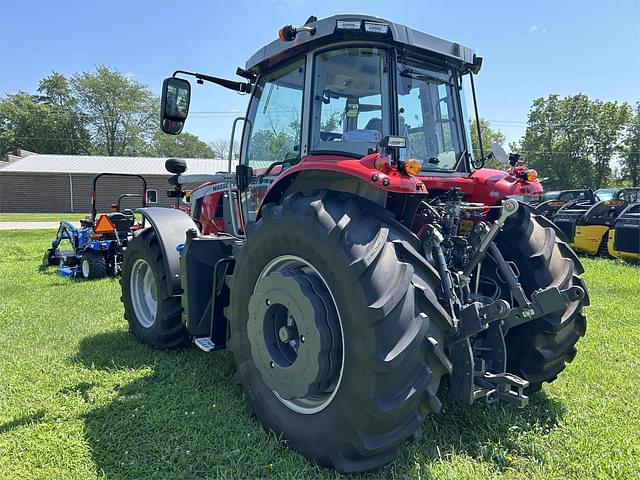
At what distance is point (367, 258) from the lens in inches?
86.8

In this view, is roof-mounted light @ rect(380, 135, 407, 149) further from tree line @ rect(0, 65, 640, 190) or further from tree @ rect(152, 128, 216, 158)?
tree @ rect(152, 128, 216, 158)

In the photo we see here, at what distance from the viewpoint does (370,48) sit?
2.88m

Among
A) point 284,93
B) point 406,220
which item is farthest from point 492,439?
point 284,93

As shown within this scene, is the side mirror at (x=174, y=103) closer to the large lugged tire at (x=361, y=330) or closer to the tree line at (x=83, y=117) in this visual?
the large lugged tire at (x=361, y=330)

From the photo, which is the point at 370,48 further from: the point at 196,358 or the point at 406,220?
the point at 196,358

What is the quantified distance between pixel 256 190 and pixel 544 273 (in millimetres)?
2272

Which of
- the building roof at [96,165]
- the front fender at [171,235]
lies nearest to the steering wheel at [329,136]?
the front fender at [171,235]

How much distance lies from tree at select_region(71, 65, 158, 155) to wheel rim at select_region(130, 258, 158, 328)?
50202 millimetres

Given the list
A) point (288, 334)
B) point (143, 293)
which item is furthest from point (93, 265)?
point (288, 334)

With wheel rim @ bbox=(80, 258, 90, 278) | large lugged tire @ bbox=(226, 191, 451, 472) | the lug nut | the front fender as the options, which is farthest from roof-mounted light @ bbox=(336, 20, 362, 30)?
wheel rim @ bbox=(80, 258, 90, 278)

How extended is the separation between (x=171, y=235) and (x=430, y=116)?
2508mm

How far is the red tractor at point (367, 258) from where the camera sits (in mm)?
2213

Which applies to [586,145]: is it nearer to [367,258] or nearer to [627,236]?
[627,236]

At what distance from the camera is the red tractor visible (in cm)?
221
